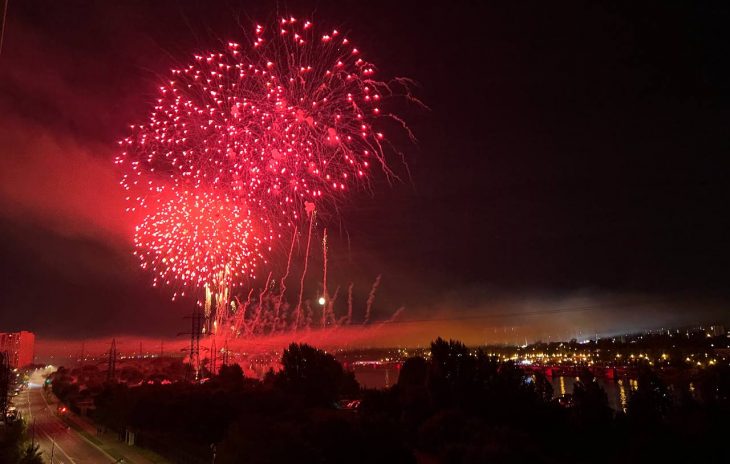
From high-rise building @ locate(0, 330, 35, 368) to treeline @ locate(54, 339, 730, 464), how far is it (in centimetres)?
15578

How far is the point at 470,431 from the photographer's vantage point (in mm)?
19641

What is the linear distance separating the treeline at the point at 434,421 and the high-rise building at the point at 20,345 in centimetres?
15578

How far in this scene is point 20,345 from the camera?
602ft

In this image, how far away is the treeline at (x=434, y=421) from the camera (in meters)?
16.3

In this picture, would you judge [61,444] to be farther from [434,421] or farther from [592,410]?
[592,410]

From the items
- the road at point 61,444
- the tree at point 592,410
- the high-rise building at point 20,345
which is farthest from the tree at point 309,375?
the high-rise building at point 20,345

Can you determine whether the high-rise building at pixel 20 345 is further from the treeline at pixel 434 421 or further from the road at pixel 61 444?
the treeline at pixel 434 421

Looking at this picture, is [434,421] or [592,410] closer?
[434,421]

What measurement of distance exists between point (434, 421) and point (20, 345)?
666ft

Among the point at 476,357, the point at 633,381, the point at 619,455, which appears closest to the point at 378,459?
the point at 619,455

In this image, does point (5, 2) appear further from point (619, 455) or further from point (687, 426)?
point (687, 426)

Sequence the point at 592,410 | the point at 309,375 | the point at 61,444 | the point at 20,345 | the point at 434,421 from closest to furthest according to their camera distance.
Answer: the point at 434,421
the point at 592,410
the point at 61,444
the point at 309,375
the point at 20,345

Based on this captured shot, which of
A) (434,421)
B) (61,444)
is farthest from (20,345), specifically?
(434,421)

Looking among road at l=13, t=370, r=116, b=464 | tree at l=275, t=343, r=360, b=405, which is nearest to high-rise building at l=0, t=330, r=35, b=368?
road at l=13, t=370, r=116, b=464
